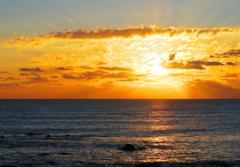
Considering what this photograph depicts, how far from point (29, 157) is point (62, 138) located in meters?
17.8

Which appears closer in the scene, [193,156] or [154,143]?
[193,156]

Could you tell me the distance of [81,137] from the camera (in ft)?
204

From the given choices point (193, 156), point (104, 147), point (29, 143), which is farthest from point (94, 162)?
point (29, 143)

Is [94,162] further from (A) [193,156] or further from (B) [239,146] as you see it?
(B) [239,146]

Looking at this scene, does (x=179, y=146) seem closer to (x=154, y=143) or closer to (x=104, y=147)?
(x=154, y=143)

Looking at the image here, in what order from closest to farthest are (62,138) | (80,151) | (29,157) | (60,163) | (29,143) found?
1. (60,163)
2. (29,157)
3. (80,151)
4. (29,143)
5. (62,138)

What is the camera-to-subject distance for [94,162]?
4009 centimetres

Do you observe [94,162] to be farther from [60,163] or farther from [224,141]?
[224,141]

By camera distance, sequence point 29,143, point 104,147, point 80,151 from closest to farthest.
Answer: point 80,151 < point 104,147 < point 29,143

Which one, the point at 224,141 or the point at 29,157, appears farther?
the point at 224,141

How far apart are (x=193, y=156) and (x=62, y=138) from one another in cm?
2986

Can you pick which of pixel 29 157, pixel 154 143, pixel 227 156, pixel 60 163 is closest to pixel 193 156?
pixel 227 156

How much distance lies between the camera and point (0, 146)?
4994cm

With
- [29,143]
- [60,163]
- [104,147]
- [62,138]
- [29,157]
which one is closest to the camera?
[60,163]
